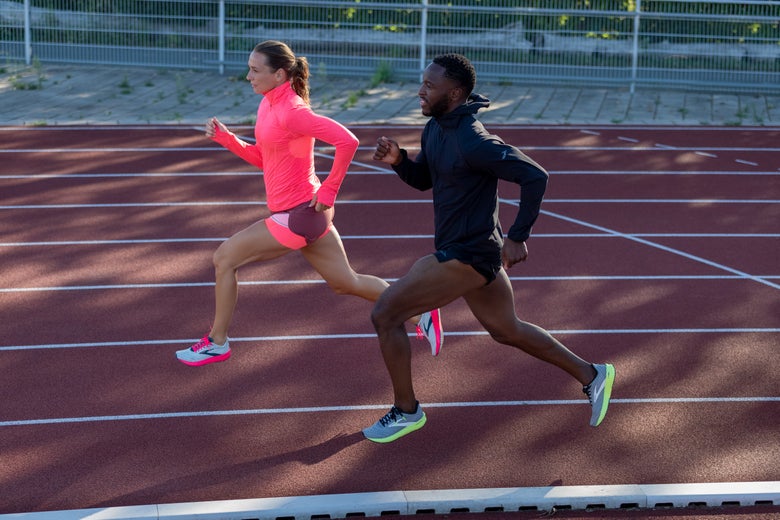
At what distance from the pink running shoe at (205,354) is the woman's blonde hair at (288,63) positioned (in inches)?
59.6

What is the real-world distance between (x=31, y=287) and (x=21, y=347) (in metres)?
1.38

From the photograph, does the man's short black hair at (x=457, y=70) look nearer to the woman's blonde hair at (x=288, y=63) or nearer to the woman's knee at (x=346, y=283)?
the woman's blonde hair at (x=288, y=63)

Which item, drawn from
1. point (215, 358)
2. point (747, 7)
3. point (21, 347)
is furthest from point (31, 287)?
point (747, 7)

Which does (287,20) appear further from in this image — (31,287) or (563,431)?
(563,431)

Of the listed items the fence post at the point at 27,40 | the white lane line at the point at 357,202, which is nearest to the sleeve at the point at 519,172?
the white lane line at the point at 357,202

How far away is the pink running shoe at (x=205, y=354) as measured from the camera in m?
6.65

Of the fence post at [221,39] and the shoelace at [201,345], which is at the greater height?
the fence post at [221,39]

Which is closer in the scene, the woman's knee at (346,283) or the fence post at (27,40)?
the woman's knee at (346,283)

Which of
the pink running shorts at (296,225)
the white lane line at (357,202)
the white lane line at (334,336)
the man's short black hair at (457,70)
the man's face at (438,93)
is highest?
the man's short black hair at (457,70)

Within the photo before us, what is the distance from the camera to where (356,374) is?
22.3 feet

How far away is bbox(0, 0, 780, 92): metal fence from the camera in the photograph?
57.1ft

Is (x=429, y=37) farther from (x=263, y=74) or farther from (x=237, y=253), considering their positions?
(x=237, y=253)

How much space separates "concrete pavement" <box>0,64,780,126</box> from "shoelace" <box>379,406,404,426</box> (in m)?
9.41

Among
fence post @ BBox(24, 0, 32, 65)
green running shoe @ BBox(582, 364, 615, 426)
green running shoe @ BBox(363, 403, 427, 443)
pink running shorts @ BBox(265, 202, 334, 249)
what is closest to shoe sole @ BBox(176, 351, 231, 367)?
pink running shorts @ BBox(265, 202, 334, 249)
